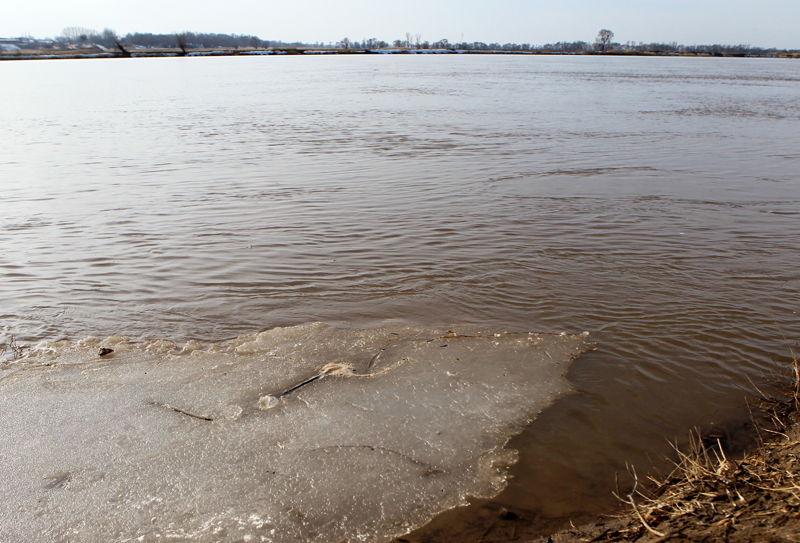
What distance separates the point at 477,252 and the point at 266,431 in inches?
157

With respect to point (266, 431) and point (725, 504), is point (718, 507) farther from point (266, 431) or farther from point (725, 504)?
point (266, 431)

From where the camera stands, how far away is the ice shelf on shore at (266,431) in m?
2.61

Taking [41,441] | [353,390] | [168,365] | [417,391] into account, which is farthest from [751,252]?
[41,441]

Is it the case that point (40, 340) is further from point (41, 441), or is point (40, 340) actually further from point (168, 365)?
point (41, 441)

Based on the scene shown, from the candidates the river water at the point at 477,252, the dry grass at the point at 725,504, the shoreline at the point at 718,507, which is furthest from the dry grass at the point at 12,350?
the dry grass at the point at 725,504

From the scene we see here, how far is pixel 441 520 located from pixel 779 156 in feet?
45.2

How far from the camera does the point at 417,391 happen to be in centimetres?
368

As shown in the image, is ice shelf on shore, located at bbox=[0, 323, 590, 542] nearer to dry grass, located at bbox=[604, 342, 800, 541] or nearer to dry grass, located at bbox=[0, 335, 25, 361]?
dry grass, located at bbox=[0, 335, 25, 361]

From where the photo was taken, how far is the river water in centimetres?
366

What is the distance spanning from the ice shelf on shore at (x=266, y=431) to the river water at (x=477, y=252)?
26 cm

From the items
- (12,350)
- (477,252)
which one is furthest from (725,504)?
(12,350)

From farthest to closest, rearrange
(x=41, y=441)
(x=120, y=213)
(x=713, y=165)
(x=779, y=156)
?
1. (x=779, y=156)
2. (x=713, y=165)
3. (x=120, y=213)
4. (x=41, y=441)

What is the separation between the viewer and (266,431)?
3.22 m

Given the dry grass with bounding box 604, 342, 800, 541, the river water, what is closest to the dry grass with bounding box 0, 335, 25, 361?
the river water
